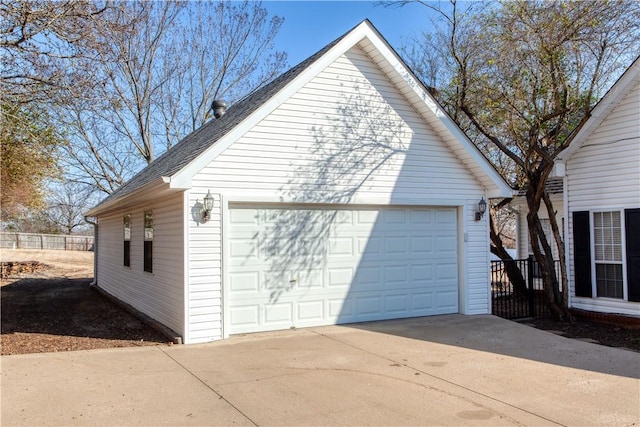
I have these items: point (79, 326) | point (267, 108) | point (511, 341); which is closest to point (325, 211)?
point (267, 108)

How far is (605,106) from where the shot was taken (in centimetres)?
997

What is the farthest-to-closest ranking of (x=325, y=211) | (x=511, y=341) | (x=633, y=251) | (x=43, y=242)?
(x=43, y=242)
(x=633, y=251)
(x=325, y=211)
(x=511, y=341)

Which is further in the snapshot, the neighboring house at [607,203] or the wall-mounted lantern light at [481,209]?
the wall-mounted lantern light at [481,209]

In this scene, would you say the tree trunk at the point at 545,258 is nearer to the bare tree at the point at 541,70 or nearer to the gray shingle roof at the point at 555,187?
the bare tree at the point at 541,70

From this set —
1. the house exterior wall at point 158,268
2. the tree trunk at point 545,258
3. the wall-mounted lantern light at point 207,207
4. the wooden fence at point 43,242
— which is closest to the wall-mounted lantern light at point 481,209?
the tree trunk at point 545,258

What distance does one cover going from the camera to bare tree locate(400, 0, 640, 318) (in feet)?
31.2

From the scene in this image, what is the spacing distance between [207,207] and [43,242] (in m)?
35.9

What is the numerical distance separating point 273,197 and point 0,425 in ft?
17.0

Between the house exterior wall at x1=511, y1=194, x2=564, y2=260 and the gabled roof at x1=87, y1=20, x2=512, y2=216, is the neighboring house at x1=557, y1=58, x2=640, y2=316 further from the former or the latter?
the house exterior wall at x1=511, y1=194, x2=564, y2=260

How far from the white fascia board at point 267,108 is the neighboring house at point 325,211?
0.07 ft

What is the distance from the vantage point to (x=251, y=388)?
562cm

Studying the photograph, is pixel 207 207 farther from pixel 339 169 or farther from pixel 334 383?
pixel 334 383

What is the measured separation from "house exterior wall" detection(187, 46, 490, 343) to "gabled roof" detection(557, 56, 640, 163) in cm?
229

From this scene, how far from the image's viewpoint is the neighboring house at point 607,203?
31.7ft
